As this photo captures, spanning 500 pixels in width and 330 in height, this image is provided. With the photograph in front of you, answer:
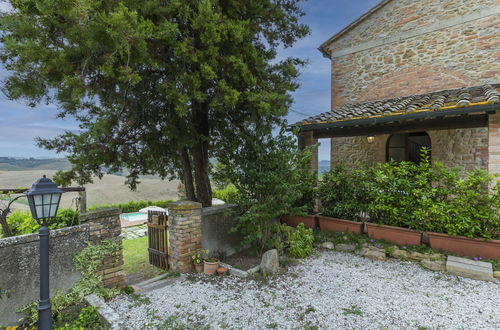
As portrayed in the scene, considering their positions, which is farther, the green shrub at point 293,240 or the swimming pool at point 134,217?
the swimming pool at point 134,217

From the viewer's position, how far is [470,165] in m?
7.37

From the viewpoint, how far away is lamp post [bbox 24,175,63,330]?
246cm

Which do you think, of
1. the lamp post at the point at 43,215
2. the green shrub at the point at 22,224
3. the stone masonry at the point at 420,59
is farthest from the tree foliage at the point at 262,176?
the stone masonry at the point at 420,59

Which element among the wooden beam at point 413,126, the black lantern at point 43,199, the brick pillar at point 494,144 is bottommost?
the black lantern at point 43,199

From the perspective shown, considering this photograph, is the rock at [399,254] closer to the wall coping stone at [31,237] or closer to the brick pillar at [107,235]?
the brick pillar at [107,235]

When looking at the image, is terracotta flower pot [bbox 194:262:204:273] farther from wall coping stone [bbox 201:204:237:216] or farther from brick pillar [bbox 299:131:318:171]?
brick pillar [bbox 299:131:318:171]

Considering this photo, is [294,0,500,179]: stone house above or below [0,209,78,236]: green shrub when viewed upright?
above

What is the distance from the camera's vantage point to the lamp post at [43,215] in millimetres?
2459

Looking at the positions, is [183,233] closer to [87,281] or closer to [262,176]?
[87,281]

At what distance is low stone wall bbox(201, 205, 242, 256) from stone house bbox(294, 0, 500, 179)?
3.34m

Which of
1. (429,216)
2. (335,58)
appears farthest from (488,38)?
(429,216)

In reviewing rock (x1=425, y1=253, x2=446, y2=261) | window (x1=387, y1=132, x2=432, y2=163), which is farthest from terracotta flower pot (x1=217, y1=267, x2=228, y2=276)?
window (x1=387, y1=132, x2=432, y2=163)

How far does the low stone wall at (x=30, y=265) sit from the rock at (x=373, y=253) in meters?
5.21

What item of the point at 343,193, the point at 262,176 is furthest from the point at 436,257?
the point at 262,176
